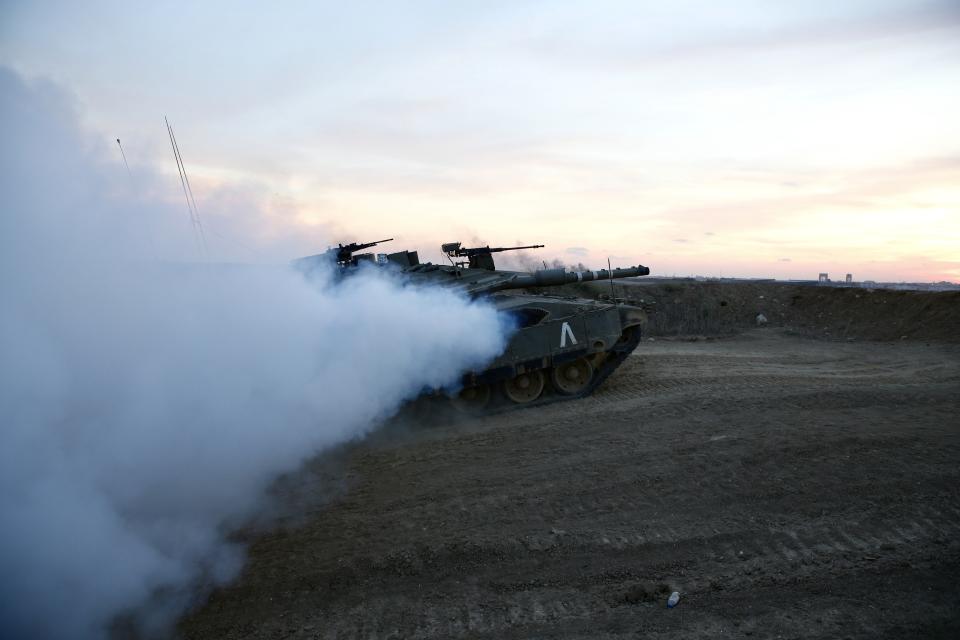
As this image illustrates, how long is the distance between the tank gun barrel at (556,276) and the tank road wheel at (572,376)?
7.37 feet

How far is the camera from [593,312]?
12953 millimetres

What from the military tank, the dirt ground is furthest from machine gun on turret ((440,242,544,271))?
the dirt ground

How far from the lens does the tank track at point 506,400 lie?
1221cm

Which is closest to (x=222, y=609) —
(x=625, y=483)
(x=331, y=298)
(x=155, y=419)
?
(x=155, y=419)

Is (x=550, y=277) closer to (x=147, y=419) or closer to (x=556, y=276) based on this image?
(x=556, y=276)

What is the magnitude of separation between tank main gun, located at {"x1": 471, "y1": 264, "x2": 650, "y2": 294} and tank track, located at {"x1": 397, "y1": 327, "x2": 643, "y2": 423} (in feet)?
6.43

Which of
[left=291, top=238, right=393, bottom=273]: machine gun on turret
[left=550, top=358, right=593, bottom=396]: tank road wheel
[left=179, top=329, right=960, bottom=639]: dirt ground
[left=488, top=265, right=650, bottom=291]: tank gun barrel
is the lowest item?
[left=179, top=329, right=960, bottom=639]: dirt ground

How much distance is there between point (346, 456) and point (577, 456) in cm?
357

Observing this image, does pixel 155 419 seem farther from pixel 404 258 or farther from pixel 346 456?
pixel 404 258

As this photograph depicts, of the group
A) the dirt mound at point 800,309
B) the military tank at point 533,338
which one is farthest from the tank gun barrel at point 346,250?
the dirt mound at point 800,309

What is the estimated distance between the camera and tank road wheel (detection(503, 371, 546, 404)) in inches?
502

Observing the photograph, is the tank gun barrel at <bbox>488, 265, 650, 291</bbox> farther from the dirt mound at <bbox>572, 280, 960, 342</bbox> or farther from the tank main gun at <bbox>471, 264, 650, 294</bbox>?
the dirt mound at <bbox>572, 280, 960, 342</bbox>

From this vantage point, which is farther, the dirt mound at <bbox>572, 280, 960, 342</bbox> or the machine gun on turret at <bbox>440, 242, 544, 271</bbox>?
the dirt mound at <bbox>572, 280, 960, 342</bbox>

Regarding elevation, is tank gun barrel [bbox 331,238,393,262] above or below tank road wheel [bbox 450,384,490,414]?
above
